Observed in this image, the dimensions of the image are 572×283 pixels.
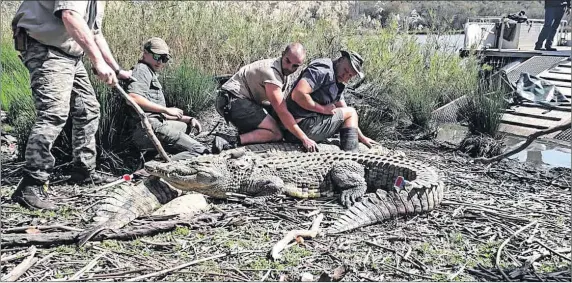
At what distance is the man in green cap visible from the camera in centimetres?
485

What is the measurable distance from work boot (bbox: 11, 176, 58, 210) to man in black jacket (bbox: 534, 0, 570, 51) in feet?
34.7

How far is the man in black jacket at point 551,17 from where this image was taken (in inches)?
444

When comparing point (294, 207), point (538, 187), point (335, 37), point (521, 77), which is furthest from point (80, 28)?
point (521, 77)

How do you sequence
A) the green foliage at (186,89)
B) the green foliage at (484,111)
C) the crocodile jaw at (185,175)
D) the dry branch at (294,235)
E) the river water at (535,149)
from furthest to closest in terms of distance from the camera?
1. the green foliage at (484,111)
2. the green foliage at (186,89)
3. the river water at (535,149)
4. the crocodile jaw at (185,175)
5. the dry branch at (294,235)

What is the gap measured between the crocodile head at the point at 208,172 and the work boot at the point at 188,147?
0.52 m

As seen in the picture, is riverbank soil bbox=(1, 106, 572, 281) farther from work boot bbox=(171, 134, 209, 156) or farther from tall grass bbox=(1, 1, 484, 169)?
tall grass bbox=(1, 1, 484, 169)

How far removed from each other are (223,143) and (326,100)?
1037mm

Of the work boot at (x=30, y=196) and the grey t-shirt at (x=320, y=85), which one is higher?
the grey t-shirt at (x=320, y=85)

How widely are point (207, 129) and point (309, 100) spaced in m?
2.08

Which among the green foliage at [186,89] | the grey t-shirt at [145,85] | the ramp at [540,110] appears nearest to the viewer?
the grey t-shirt at [145,85]

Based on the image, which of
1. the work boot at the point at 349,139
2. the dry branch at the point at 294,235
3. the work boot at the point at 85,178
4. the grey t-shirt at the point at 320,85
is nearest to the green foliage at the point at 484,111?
the work boot at the point at 349,139

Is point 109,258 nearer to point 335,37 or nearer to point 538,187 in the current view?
point 538,187

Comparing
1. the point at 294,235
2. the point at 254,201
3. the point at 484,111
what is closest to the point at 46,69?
the point at 254,201

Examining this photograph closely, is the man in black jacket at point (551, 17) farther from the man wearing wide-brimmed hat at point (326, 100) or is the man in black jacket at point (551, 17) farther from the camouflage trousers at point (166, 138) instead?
the camouflage trousers at point (166, 138)
